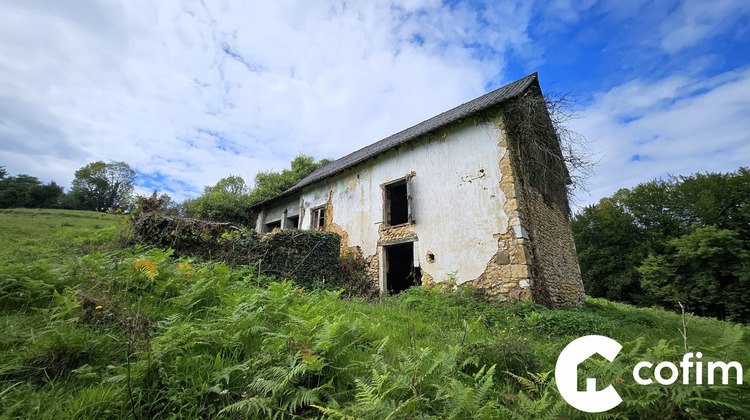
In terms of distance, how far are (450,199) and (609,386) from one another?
6753mm

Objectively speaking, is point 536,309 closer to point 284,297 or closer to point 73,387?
point 284,297

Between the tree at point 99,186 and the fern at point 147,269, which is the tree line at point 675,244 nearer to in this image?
the fern at point 147,269

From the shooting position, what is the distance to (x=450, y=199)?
Result: 8164 millimetres

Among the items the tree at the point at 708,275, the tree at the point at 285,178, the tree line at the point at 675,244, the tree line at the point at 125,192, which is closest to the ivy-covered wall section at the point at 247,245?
the tree line at the point at 125,192

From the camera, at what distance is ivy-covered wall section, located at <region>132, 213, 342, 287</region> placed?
21.7ft

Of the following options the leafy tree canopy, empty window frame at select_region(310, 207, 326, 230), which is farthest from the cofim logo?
the leafy tree canopy

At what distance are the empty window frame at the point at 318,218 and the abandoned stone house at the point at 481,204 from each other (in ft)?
4.73

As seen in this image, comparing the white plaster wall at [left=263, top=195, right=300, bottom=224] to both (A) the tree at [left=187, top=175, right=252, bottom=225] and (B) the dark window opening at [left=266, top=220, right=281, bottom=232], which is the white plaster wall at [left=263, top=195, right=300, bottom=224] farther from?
(A) the tree at [left=187, top=175, right=252, bottom=225]

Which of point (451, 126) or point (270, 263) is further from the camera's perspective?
point (451, 126)

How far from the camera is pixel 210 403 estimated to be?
175 cm

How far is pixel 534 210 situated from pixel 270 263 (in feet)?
24.2

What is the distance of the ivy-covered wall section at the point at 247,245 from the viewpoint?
6609mm

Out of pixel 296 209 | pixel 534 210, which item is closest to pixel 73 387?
pixel 534 210

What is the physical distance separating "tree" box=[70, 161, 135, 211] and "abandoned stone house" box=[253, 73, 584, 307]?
35855mm
